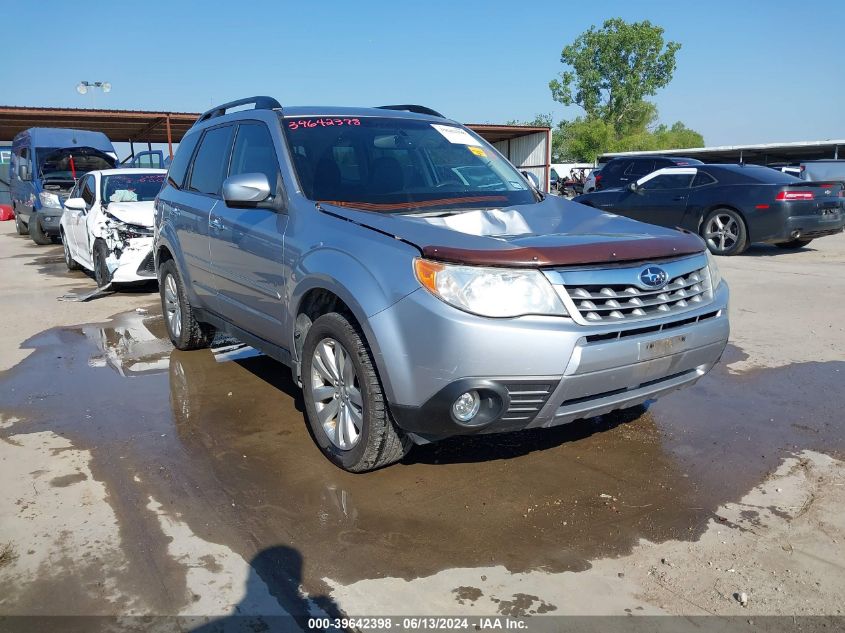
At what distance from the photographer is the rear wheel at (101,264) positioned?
906 cm

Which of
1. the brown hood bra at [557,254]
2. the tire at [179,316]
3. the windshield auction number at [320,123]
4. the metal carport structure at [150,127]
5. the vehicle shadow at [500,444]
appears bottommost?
the vehicle shadow at [500,444]

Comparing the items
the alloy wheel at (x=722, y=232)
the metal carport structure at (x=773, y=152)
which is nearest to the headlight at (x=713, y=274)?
the alloy wheel at (x=722, y=232)

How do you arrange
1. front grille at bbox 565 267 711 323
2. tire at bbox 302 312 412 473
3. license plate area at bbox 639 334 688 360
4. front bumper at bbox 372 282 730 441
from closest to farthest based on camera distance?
front bumper at bbox 372 282 730 441, front grille at bbox 565 267 711 323, license plate area at bbox 639 334 688 360, tire at bbox 302 312 412 473

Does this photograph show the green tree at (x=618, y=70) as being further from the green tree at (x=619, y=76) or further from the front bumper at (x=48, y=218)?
the front bumper at (x=48, y=218)

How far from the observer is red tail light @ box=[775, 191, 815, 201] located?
10.5 meters

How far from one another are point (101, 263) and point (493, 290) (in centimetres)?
769

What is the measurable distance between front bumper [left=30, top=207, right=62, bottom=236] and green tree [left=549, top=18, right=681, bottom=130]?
58.2m

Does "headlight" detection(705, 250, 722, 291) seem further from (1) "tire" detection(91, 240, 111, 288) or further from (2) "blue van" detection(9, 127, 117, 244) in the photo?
(2) "blue van" detection(9, 127, 117, 244)

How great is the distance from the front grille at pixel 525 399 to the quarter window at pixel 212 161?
2932 millimetres

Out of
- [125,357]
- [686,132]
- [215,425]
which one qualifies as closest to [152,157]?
[125,357]

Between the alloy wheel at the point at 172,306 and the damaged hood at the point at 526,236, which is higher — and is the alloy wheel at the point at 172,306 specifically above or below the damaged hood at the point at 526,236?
below

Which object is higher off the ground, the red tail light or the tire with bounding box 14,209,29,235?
the red tail light

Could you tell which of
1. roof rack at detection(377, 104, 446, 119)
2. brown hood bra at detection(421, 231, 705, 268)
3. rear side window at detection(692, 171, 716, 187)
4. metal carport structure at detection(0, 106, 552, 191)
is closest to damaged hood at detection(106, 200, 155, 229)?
roof rack at detection(377, 104, 446, 119)

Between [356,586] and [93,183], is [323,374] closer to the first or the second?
[356,586]
